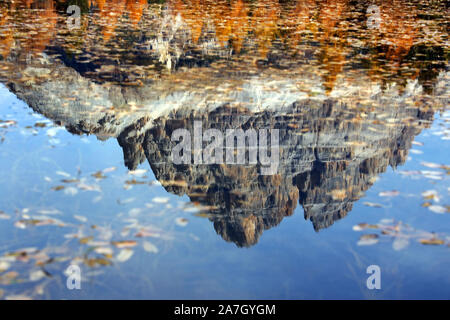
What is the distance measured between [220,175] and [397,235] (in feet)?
6.41

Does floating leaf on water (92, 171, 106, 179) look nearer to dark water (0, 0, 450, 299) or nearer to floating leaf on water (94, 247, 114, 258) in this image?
dark water (0, 0, 450, 299)

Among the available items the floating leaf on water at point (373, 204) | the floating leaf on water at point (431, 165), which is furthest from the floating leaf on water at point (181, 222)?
the floating leaf on water at point (431, 165)

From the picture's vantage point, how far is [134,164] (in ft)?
16.8

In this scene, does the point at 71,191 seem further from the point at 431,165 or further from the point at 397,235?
the point at 431,165

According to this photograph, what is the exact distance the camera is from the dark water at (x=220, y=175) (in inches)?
137

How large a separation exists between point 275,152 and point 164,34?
7.52 metres

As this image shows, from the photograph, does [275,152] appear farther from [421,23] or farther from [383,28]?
[421,23]

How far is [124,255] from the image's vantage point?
3.58 meters

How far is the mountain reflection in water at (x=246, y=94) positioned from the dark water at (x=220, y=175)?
32mm

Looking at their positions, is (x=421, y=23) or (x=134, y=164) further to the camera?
(x=421, y=23)

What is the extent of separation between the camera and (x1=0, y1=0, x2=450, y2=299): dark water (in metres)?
3.48

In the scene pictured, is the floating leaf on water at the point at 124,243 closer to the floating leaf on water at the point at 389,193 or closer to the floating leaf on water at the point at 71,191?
the floating leaf on water at the point at 71,191

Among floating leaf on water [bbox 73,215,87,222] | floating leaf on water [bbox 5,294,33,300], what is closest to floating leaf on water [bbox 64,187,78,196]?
floating leaf on water [bbox 73,215,87,222]
